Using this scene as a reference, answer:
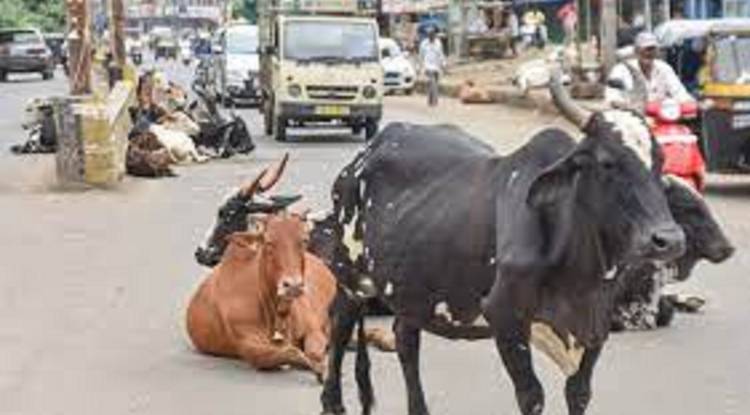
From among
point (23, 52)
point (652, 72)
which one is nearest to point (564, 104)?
point (652, 72)

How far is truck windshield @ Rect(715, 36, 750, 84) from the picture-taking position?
1814cm

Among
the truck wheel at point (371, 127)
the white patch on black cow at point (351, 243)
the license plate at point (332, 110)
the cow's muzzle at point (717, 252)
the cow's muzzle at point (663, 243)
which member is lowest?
the truck wheel at point (371, 127)

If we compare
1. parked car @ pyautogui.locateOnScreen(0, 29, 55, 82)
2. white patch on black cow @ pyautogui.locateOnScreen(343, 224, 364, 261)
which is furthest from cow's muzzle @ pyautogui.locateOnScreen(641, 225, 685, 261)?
parked car @ pyautogui.locateOnScreen(0, 29, 55, 82)

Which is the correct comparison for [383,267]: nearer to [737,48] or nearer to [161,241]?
[161,241]

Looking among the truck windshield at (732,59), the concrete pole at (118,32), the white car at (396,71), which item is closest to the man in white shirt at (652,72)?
the truck windshield at (732,59)

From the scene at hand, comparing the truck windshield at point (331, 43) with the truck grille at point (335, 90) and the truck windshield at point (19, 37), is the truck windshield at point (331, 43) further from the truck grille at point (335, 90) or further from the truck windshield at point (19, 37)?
the truck windshield at point (19, 37)

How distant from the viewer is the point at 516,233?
6.05 metres

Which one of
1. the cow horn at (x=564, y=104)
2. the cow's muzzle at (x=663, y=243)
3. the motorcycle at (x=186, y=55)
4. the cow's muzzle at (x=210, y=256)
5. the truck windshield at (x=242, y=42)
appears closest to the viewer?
Result: the cow's muzzle at (x=663, y=243)

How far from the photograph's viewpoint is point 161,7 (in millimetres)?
158875

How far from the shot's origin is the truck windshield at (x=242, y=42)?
41.2 meters

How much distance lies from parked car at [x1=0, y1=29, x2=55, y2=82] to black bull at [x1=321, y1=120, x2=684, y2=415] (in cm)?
5604

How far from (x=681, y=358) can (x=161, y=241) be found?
7119mm

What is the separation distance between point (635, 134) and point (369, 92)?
2291 centimetres

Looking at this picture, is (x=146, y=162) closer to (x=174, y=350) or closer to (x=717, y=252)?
(x=174, y=350)
